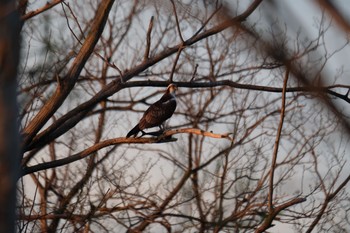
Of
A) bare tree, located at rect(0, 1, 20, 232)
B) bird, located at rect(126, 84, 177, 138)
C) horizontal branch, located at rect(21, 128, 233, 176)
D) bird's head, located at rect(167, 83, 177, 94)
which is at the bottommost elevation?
bare tree, located at rect(0, 1, 20, 232)

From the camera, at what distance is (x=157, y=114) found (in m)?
7.98

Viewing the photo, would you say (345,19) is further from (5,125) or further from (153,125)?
(153,125)

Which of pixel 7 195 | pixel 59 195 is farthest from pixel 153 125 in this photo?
pixel 7 195

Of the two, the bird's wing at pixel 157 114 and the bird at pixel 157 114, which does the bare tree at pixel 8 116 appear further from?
the bird's wing at pixel 157 114

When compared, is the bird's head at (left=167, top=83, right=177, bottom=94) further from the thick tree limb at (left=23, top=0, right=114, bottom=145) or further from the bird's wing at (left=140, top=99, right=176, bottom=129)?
the thick tree limb at (left=23, top=0, right=114, bottom=145)

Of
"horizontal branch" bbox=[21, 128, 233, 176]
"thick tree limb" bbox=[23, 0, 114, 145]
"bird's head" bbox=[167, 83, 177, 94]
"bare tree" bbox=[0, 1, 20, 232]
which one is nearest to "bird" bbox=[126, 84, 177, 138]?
"bird's head" bbox=[167, 83, 177, 94]

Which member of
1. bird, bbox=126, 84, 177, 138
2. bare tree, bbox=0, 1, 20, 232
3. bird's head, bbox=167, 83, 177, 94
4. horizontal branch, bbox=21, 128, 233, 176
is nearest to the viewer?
bare tree, bbox=0, 1, 20, 232

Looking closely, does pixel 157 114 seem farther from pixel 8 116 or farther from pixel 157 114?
pixel 8 116

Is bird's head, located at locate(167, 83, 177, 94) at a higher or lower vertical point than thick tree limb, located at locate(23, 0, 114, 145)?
higher

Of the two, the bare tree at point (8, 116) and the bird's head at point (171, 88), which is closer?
the bare tree at point (8, 116)

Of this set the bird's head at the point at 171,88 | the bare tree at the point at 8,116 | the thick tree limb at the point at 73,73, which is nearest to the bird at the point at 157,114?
the bird's head at the point at 171,88

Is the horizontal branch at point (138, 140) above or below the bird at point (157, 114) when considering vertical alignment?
below

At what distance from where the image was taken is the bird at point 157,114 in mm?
7715

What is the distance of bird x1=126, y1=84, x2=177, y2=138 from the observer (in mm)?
7715
